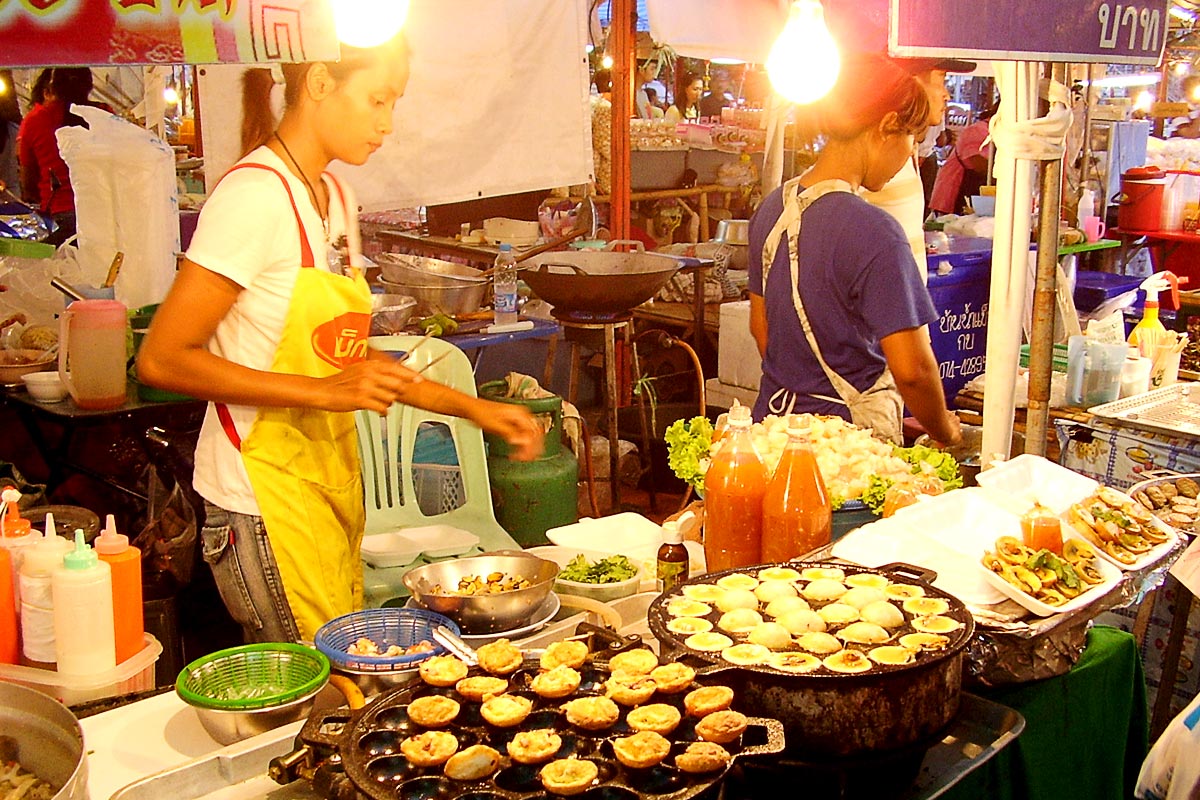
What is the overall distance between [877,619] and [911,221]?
3.56 meters

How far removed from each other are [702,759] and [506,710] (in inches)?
12.4

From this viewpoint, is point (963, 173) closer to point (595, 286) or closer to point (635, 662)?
point (595, 286)

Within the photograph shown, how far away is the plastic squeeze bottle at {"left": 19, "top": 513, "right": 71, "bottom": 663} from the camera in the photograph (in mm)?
1982


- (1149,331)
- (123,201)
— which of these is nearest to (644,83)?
(123,201)

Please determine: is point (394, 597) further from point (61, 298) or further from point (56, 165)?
point (56, 165)

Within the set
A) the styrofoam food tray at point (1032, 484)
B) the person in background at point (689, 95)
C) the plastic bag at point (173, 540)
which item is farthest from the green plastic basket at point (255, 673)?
the person in background at point (689, 95)

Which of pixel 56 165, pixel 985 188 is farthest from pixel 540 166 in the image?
pixel 985 188

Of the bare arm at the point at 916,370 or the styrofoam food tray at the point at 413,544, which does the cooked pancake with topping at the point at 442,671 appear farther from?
the styrofoam food tray at the point at 413,544

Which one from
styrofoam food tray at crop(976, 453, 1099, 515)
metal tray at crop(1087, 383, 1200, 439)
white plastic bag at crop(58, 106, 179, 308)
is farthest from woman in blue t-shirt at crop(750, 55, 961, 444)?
white plastic bag at crop(58, 106, 179, 308)

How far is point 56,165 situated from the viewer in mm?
7723

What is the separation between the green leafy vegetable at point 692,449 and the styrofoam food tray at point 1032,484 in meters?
0.68

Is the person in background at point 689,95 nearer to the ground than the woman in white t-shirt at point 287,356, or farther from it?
farther from it

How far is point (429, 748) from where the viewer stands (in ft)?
4.71

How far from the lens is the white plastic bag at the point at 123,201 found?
4.65 m
